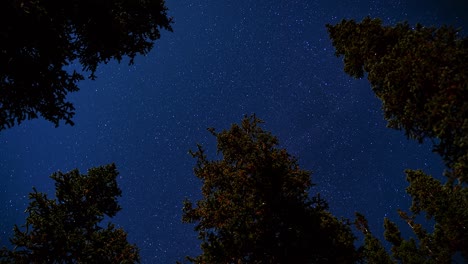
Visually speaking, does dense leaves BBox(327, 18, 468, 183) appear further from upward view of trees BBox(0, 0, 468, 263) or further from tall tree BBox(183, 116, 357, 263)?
tall tree BBox(183, 116, 357, 263)

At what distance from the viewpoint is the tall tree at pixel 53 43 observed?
7215 millimetres

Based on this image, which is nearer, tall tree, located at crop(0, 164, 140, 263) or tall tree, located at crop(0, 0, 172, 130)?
tall tree, located at crop(0, 0, 172, 130)

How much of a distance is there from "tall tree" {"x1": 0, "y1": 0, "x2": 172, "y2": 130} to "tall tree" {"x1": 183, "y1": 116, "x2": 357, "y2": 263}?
233 inches

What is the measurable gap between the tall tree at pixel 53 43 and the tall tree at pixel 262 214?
593cm

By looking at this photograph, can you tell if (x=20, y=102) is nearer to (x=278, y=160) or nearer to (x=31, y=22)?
(x=31, y=22)

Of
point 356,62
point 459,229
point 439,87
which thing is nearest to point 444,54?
point 439,87

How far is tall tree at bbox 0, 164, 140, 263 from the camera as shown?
35.3 feet

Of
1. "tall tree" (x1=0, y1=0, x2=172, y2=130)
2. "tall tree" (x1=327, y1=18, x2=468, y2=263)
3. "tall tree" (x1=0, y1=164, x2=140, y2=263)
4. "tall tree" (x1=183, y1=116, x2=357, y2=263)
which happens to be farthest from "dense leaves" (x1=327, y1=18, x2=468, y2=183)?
"tall tree" (x1=0, y1=164, x2=140, y2=263)

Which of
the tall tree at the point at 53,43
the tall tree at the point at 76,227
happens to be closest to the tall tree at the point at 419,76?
the tall tree at the point at 53,43

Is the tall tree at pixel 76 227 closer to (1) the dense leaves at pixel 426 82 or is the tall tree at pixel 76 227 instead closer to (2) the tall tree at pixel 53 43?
(2) the tall tree at pixel 53 43

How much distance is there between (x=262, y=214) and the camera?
11.1m

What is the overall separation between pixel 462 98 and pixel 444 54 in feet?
4.30

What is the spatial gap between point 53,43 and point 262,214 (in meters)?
8.87

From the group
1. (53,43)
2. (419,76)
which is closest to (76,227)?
(53,43)
